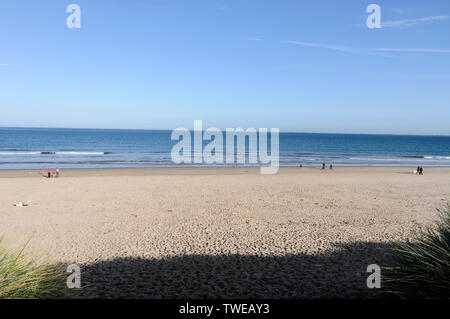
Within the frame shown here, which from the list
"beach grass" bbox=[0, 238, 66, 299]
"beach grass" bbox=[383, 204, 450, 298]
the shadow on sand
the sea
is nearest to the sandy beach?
the shadow on sand

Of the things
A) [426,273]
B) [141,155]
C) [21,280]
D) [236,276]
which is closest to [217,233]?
[236,276]

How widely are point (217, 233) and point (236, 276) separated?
10.7ft

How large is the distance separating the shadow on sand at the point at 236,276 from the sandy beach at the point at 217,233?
0.02 m

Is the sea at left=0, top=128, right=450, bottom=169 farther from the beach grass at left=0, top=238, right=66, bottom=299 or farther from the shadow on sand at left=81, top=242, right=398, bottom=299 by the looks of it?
the beach grass at left=0, top=238, right=66, bottom=299

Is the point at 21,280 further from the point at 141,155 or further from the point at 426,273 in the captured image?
the point at 141,155

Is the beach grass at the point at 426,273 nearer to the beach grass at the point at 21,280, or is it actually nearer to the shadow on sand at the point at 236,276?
the shadow on sand at the point at 236,276

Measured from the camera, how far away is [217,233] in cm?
955

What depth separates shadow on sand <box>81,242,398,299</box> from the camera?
555 cm

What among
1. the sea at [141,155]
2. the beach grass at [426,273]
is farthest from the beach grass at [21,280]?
the sea at [141,155]

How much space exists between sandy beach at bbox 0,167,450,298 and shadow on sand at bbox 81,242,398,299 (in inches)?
0.7

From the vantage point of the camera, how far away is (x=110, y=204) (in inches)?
537
